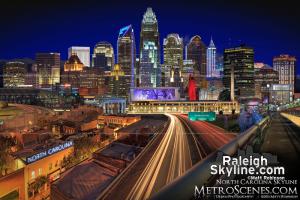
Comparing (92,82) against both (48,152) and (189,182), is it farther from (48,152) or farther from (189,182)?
Answer: (189,182)

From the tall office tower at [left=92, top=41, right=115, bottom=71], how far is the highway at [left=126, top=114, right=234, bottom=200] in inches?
2567

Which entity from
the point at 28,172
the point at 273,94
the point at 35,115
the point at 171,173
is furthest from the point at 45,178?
the point at 273,94

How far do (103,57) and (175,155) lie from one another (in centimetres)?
7018

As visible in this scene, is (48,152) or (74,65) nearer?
(48,152)

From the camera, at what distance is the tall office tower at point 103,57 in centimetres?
7394

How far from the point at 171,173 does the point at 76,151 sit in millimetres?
7352

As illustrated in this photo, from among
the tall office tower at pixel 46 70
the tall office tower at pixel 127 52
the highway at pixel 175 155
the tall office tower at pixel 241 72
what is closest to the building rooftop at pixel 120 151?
the highway at pixel 175 155

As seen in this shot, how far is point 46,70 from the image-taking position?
4806cm

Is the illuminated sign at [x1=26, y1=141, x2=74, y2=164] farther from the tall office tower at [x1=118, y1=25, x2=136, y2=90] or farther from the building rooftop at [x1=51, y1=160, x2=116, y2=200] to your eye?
the tall office tower at [x1=118, y1=25, x2=136, y2=90]

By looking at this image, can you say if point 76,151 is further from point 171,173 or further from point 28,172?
point 171,173

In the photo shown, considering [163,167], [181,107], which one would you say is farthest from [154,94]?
[163,167]

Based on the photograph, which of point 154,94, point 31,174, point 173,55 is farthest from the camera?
point 173,55

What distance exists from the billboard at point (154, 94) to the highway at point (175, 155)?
12.0m

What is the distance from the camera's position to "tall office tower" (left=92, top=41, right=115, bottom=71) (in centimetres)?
Result: 7394
